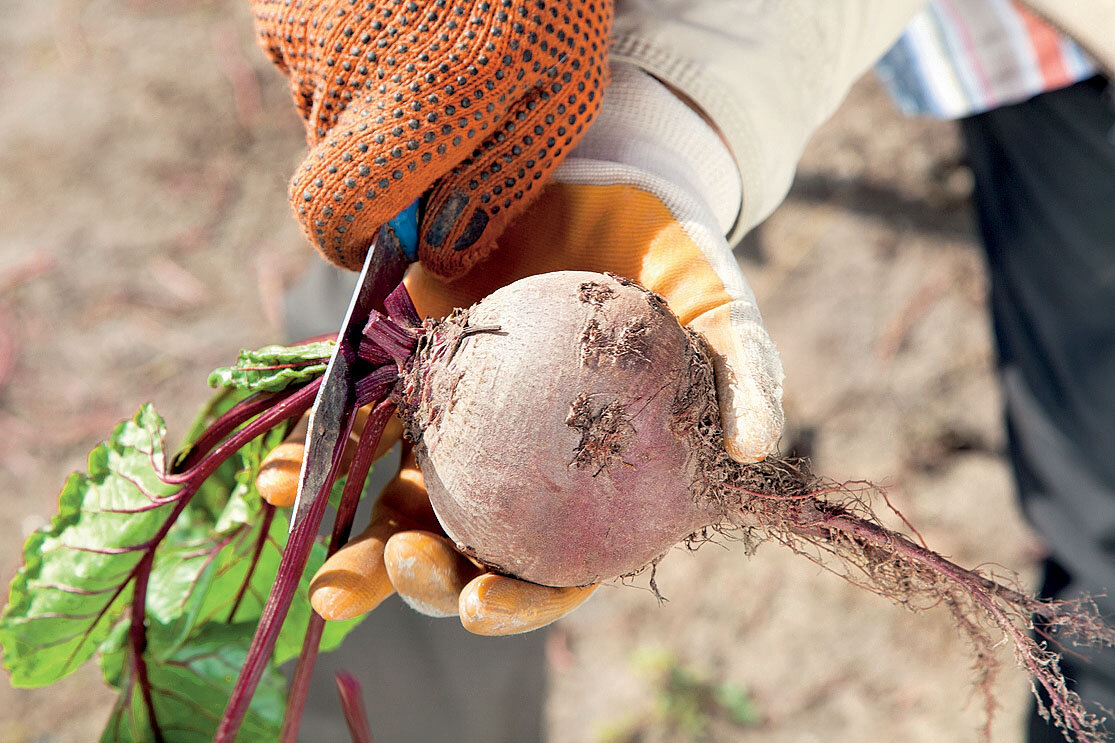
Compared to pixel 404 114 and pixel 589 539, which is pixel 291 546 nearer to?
pixel 589 539

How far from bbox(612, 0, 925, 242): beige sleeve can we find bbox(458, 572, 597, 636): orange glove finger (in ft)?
3.10

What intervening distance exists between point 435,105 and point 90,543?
111cm

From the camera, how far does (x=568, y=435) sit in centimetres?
128

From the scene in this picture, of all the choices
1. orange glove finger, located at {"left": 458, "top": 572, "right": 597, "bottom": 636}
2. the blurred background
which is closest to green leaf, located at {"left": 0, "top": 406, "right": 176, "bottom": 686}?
orange glove finger, located at {"left": 458, "top": 572, "right": 597, "bottom": 636}

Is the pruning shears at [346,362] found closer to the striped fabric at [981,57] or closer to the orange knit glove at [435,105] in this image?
the orange knit glove at [435,105]

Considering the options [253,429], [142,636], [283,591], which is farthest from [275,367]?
[142,636]

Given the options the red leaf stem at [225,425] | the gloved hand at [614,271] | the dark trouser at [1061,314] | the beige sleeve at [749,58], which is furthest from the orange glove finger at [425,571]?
the dark trouser at [1061,314]

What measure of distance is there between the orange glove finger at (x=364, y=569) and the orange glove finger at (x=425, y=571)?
0.10 ft

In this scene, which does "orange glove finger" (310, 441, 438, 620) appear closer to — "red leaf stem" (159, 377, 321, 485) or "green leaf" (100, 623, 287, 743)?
"red leaf stem" (159, 377, 321, 485)

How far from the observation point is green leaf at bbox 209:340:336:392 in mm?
1449

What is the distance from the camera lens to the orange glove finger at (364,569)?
134 cm

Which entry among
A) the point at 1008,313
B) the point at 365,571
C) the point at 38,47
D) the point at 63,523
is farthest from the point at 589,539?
the point at 38,47

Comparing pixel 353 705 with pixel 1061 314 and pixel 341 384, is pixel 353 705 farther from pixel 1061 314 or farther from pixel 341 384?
pixel 1061 314

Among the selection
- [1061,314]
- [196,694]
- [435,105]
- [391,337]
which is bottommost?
[1061,314]
